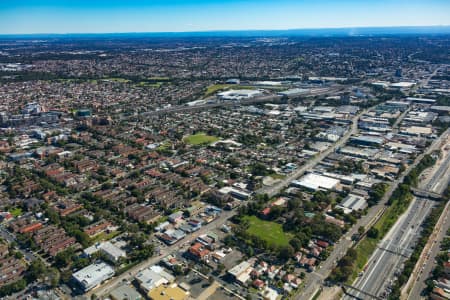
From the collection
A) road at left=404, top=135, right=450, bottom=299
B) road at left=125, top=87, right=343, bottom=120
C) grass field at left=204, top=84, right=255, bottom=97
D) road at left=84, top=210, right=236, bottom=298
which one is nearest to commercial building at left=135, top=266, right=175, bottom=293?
road at left=84, top=210, right=236, bottom=298

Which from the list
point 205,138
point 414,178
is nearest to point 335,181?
point 414,178

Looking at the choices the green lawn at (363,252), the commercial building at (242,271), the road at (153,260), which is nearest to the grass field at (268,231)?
the road at (153,260)

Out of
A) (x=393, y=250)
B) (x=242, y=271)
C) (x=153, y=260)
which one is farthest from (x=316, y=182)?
(x=153, y=260)

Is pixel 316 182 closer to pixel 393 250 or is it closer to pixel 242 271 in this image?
pixel 393 250

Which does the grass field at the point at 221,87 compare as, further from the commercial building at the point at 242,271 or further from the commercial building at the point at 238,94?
the commercial building at the point at 242,271

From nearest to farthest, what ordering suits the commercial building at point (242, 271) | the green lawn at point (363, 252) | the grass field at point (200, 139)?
the commercial building at point (242, 271)
the green lawn at point (363, 252)
the grass field at point (200, 139)

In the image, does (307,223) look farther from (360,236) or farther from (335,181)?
(335,181)
